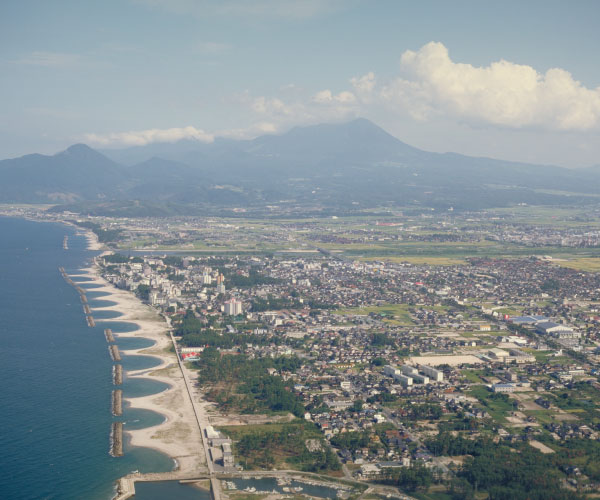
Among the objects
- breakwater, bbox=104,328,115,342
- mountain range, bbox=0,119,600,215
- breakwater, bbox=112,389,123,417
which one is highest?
mountain range, bbox=0,119,600,215

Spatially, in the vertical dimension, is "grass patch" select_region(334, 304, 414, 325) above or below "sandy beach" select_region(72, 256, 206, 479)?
above

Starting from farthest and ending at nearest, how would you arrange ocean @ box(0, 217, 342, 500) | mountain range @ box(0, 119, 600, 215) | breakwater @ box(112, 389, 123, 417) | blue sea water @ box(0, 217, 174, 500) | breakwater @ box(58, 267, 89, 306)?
mountain range @ box(0, 119, 600, 215), breakwater @ box(58, 267, 89, 306), breakwater @ box(112, 389, 123, 417), blue sea water @ box(0, 217, 174, 500), ocean @ box(0, 217, 342, 500)

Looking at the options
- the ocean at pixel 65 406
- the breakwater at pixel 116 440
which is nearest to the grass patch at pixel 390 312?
the ocean at pixel 65 406

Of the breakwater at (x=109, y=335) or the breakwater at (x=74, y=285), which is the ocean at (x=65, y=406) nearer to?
the breakwater at (x=109, y=335)

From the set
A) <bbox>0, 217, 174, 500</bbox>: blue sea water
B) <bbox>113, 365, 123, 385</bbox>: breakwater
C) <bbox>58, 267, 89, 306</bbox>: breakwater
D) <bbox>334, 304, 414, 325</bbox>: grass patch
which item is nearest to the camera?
<bbox>0, 217, 174, 500</bbox>: blue sea water

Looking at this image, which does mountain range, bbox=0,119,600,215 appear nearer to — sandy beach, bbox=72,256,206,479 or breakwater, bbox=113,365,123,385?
sandy beach, bbox=72,256,206,479

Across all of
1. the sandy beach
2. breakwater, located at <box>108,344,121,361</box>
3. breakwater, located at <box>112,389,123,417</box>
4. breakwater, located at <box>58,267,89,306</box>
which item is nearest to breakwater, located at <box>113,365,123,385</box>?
the sandy beach

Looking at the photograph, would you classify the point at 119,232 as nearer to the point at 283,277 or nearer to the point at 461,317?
the point at 283,277
